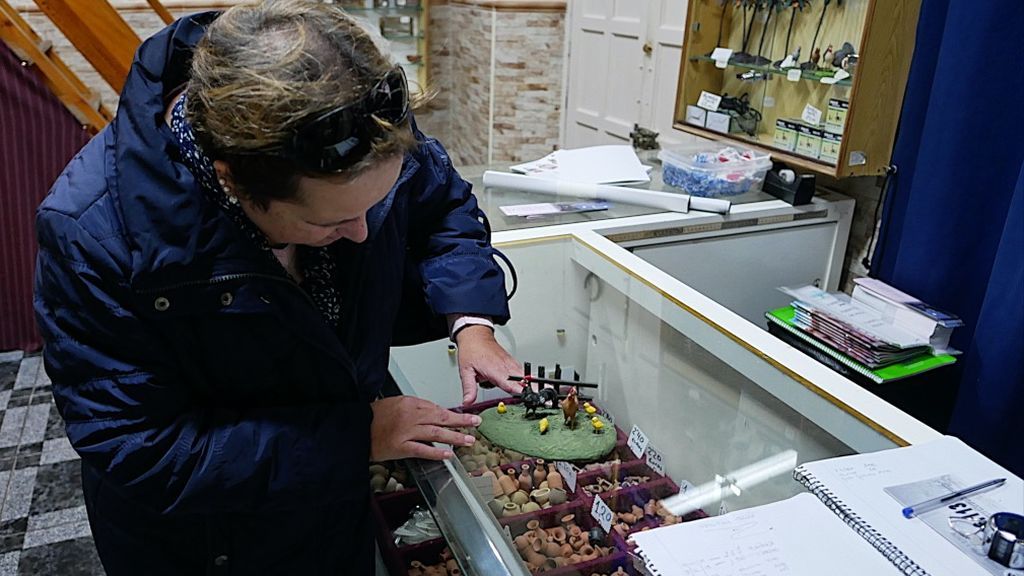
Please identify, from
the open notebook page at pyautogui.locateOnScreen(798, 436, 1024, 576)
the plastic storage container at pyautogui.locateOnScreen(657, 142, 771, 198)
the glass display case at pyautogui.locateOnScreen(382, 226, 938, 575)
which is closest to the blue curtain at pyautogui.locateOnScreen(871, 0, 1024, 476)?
the plastic storage container at pyautogui.locateOnScreen(657, 142, 771, 198)

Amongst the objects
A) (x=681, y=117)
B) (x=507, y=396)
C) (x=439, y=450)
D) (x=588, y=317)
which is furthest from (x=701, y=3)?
(x=439, y=450)

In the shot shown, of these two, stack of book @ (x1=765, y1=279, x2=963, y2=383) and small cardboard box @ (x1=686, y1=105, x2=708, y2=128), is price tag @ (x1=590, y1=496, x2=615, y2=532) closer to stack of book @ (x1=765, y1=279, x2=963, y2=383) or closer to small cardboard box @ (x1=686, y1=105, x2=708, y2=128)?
stack of book @ (x1=765, y1=279, x2=963, y2=383)

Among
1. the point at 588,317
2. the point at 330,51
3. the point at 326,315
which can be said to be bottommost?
the point at 588,317

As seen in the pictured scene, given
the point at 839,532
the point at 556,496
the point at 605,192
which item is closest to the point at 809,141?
the point at 605,192

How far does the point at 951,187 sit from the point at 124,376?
1.95 meters

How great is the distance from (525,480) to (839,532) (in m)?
0.49

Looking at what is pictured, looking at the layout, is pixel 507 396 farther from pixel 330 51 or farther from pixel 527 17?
pixel 527 17

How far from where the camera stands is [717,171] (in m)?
2.34

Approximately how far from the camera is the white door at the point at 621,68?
317cm

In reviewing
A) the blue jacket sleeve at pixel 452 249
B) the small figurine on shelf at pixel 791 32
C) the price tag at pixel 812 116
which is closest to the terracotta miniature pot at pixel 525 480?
the blue jacket sleeve at pixel 452 249

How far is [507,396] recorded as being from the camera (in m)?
1.26

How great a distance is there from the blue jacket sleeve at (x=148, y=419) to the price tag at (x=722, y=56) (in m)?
2.08

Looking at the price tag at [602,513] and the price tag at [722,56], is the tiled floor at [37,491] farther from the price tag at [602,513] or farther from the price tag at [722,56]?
the price tag at [722,56]

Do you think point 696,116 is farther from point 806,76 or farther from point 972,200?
point 972,200
